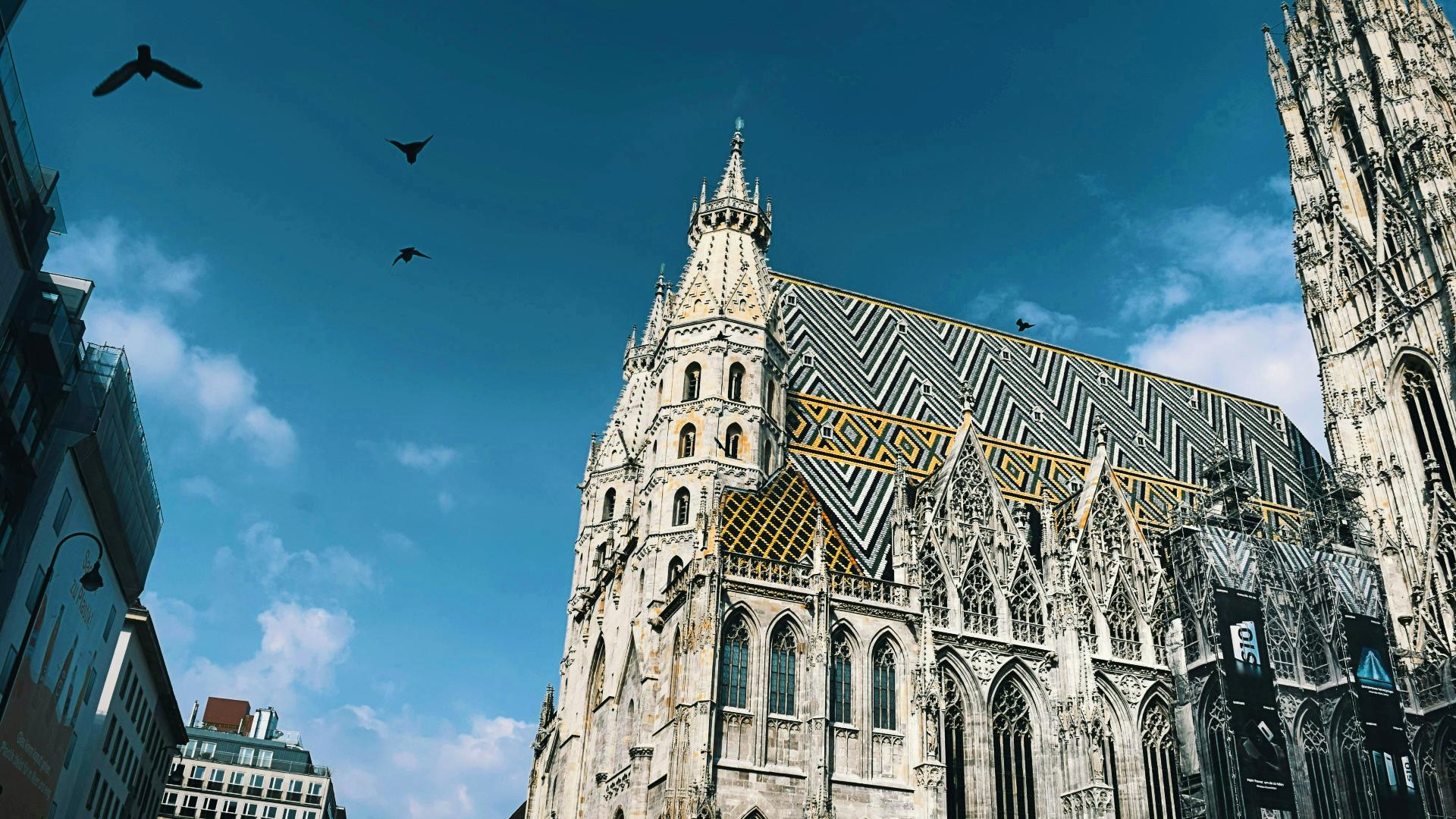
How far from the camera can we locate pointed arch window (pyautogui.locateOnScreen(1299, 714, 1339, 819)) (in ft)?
98.9

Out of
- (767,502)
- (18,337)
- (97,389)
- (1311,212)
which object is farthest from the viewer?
(1311,212)

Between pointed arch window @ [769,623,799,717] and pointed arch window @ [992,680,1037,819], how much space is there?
17.8 ft

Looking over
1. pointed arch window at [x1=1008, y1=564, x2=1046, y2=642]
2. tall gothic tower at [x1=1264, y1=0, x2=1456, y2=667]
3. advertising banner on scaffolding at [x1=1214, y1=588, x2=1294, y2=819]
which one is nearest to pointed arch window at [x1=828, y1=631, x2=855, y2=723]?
pointed arch window at [x1=1008, y1=564, x2=1046, y2=642]

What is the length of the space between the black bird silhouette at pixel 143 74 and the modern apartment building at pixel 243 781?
6232cm

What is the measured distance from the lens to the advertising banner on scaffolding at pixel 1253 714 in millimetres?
29500

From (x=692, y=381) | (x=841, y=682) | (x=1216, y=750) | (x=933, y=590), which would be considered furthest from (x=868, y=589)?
(x=1216, y=750)

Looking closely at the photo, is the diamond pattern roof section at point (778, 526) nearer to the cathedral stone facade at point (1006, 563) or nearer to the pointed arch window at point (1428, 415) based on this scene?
the cathedral stone facade at point (1006, 563)

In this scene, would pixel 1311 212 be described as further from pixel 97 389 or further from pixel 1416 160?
pixel 97 389

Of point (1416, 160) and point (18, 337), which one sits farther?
point (1416, 160)

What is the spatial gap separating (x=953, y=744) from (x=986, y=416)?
13614mm

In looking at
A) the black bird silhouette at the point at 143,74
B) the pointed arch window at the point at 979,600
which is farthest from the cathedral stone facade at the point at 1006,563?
the black bird silhouette at the point at 143,74

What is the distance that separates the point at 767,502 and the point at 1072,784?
10056 millimetres

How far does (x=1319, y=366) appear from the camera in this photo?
4159 centimetres

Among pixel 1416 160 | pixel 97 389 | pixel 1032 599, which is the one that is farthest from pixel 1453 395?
pixel 97 389
